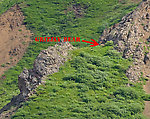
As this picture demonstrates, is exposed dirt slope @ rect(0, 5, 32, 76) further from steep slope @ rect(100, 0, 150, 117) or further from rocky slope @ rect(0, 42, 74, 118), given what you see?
rocky slope @ rect(0, 42, 74, 118)

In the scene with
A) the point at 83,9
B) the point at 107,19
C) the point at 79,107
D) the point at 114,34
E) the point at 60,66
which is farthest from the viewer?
the point at 83,9

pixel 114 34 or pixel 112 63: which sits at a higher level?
pixel 114 34

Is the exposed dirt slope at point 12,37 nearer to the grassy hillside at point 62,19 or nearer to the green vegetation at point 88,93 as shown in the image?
the grassy hillside at point 62,19

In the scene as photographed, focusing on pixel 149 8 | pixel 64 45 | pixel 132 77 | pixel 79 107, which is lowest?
pixel 79 107

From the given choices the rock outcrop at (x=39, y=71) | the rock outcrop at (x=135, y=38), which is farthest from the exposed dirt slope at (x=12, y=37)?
the rock outcrop at (x=39, y=71)

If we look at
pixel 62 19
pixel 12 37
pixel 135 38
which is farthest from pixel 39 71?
pixel 62 19

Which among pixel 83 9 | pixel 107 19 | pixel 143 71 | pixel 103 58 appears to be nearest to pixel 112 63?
pixel 103 58

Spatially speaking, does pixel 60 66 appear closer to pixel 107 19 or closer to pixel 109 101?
pixel 109 101
